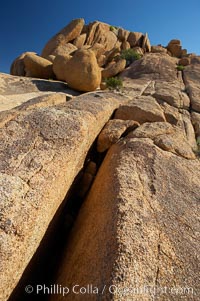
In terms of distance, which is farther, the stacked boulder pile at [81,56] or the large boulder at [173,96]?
the stacked boulder pile at [81,56]

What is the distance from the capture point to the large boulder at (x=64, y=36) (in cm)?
2375

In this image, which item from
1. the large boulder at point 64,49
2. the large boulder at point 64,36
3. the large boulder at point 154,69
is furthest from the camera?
the large boulder at point 64,36

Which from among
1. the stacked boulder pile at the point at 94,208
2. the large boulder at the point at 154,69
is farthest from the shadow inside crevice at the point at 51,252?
the large boulder at the point at 154,69

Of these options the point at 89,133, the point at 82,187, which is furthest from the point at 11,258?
the point at 89,133

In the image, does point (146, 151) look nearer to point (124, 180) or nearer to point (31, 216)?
point (124, 180)

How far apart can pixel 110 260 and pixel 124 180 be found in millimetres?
1442

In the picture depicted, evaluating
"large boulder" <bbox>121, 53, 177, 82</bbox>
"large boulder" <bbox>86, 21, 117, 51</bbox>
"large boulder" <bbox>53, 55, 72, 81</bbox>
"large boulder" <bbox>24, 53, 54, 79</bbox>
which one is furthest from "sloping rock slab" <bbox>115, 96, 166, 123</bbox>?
"large boulder" <bbox>86, 21, 117, 51</bbox>

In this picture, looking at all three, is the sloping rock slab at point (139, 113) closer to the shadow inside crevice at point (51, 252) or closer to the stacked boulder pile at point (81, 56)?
the shadow inside crevice at point (51, 252)

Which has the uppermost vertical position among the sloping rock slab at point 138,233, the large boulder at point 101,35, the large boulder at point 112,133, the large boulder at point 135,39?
the large boulder at point 135,39

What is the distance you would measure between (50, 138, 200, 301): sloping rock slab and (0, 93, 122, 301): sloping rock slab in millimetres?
710

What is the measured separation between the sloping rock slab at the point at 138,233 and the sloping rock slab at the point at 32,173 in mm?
710

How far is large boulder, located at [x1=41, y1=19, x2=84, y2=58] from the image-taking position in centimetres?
2375

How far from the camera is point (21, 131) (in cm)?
380

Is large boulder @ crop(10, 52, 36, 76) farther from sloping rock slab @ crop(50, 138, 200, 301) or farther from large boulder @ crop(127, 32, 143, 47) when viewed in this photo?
sloping rock slab @ crop(50, 138, 200, 301)
